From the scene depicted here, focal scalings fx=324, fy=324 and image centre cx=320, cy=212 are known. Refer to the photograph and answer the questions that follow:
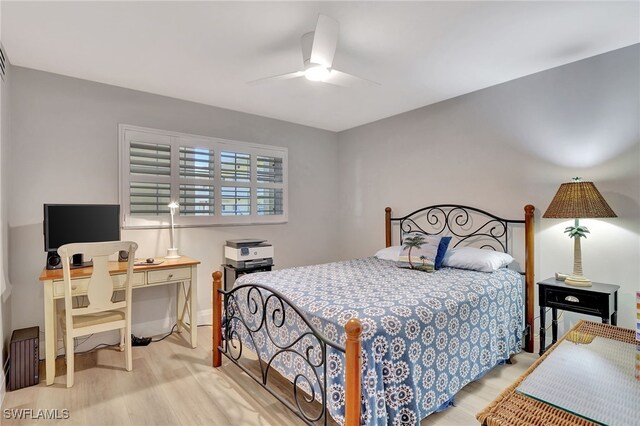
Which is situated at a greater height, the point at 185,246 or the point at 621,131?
the point at 621,131

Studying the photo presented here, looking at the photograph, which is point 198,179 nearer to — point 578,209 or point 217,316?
point 217,316

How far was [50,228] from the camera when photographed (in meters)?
2.63

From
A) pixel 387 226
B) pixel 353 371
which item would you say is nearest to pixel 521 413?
pixel 353 371

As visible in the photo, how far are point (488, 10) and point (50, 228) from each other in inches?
140

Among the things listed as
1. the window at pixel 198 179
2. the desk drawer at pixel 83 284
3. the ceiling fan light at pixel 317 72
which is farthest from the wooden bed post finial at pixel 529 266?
the desk drawer at pixel 83 284

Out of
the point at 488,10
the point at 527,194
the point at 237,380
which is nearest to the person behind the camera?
the point at 488,10

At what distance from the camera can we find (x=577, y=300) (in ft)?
8.03

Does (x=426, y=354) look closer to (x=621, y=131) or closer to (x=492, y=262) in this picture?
(x=492, y=262)

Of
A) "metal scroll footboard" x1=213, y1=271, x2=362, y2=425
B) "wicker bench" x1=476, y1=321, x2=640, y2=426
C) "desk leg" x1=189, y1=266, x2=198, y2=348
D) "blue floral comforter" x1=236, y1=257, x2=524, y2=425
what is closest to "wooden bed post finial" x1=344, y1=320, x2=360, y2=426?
"metal scroll footboard" x1=213, y1=271, x2=362, y2=425

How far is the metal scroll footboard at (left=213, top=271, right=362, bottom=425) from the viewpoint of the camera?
1.45 meters

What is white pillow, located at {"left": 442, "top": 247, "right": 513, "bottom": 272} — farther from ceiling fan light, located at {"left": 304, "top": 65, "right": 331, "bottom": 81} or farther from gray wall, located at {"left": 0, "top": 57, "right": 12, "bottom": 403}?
gray wall, located at {"left": 0, "top": 57, "right": 12, "bottom": 403}

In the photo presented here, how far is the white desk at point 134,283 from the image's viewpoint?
7.77 feet

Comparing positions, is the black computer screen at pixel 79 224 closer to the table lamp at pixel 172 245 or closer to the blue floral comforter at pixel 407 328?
the table lamp at pixel 172 245

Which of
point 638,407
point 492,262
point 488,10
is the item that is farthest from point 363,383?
point 488,10
